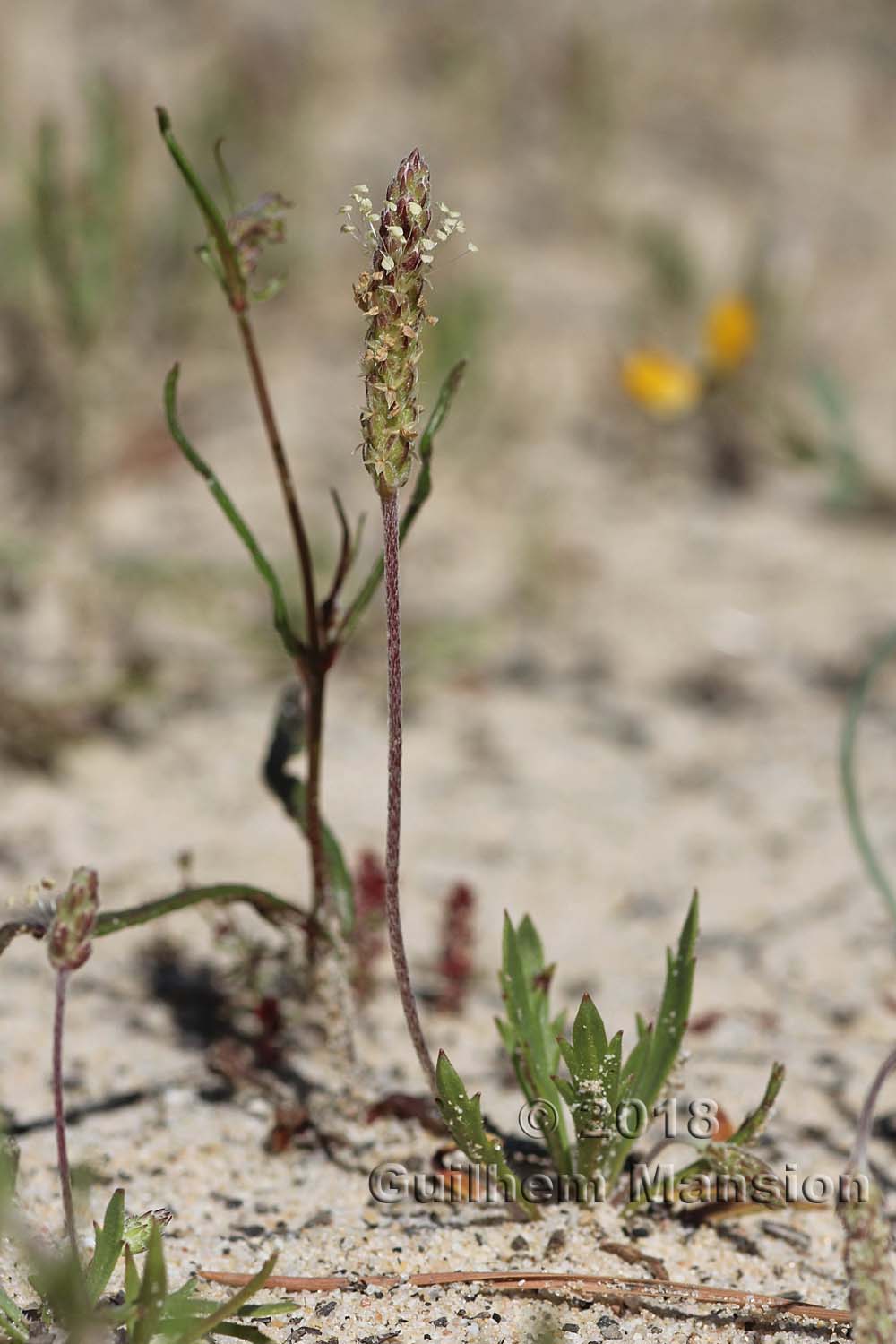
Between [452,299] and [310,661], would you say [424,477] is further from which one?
[452,299]

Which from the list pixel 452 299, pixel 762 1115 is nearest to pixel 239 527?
pixel 762 1115

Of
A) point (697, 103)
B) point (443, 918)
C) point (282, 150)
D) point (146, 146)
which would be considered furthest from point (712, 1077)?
point (697, 103)

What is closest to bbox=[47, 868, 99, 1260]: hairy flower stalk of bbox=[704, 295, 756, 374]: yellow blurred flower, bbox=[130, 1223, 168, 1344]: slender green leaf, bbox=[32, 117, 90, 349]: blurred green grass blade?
bbox=[130, 1223, 168, 1344]: slender green leaf

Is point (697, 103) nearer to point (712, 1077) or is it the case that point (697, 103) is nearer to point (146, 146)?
point (146, 146)

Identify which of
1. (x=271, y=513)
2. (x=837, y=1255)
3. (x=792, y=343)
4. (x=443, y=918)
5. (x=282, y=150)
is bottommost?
(x=837, y=1255)

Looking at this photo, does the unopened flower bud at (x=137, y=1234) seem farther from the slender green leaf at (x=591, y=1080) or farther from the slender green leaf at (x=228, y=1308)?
the slender green leaf at (x=591, y=1080)

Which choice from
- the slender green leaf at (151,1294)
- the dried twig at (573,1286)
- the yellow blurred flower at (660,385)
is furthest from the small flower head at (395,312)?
the yellow blurred flower at (660,385)
